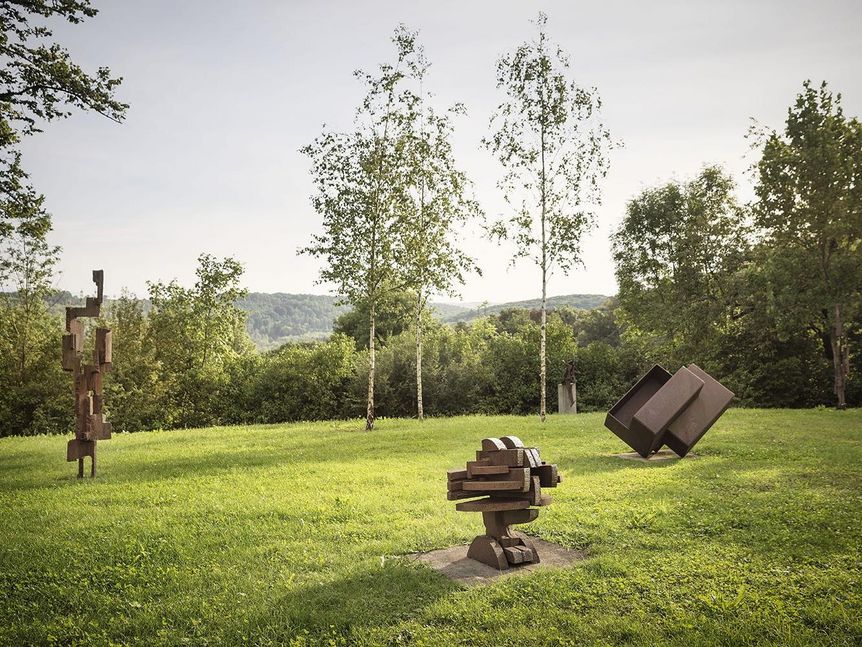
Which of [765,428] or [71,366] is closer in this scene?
[71,366]

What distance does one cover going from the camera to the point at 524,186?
75.5 feet

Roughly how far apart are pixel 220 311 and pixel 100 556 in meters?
31.0

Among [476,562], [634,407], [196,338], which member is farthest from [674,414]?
[196,338]

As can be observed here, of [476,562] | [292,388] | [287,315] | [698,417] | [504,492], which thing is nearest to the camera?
[504,492]

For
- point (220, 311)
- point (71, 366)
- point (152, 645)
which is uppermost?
point (220, 311)

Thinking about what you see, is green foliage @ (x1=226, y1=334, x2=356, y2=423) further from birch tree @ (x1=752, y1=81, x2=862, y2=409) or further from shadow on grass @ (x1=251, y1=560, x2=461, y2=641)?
shadow on grass @ (x1=251, y1=560, x2=461, y2=641)

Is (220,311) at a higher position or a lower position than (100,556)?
higher

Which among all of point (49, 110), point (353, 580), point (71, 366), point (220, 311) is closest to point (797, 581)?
point (353, 580)

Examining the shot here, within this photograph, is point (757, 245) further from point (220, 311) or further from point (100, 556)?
point (100, 556)

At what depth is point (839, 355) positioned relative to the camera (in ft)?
86.6

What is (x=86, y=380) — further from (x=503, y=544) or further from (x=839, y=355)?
(x=839, y=355)

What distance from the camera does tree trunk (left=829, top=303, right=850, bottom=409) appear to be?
25.1m

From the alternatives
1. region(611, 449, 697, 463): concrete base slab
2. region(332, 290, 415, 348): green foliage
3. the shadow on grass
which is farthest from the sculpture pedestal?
region(332, 290, 415, 348): green foliage

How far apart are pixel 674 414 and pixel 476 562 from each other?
780 centimetres
